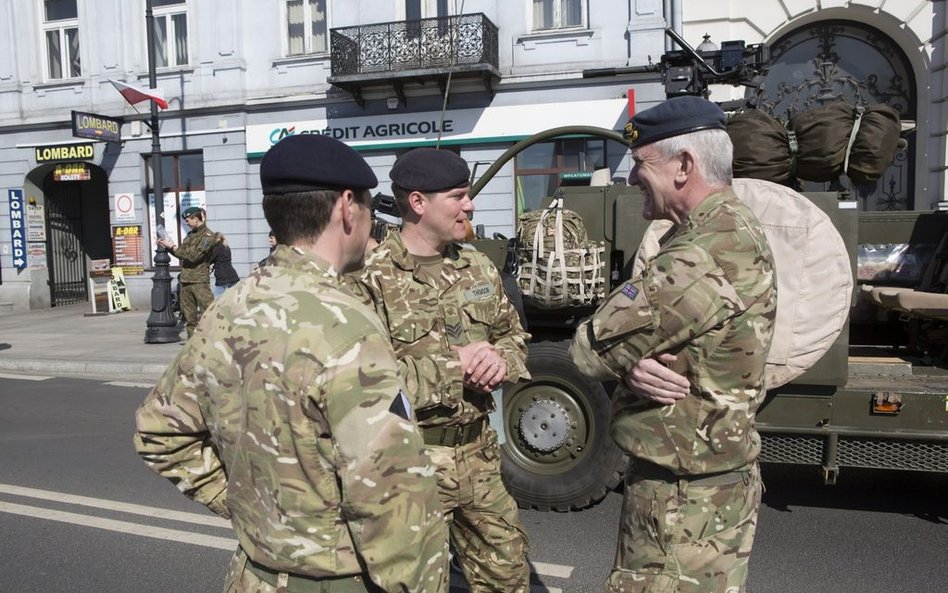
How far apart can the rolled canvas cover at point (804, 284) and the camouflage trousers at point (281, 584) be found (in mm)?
2280

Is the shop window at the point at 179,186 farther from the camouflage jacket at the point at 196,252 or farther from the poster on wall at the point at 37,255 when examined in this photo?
the camouflage jacket at the point at 196,252

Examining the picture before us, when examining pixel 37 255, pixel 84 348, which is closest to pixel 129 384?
pixel 84 348

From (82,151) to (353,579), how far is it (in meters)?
18.9

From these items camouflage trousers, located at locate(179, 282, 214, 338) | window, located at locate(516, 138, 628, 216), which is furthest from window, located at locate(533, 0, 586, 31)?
camouflage trousers, located at locate(179, 282, 214, 338)

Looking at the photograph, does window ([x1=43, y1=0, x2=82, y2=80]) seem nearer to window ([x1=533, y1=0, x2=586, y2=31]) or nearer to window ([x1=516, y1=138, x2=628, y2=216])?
window ([x1=533, y1=0, x2=586, y2=31])

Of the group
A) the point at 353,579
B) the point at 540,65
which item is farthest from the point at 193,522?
the point at 540,65

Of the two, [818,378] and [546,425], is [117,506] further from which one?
[818,378]

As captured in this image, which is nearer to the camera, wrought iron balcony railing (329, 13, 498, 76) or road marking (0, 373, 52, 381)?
road marking (0, 373, 52, 381)

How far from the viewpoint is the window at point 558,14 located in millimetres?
15180

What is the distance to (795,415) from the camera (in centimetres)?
401

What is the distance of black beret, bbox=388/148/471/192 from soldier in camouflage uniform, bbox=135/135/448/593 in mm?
1166

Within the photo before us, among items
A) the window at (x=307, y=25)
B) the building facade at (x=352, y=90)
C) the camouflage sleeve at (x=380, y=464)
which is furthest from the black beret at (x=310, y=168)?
the window at (x=307, y=25)

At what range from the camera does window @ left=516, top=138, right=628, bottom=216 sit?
49.3 ft

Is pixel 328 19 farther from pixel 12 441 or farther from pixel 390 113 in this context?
pixel 12 441
